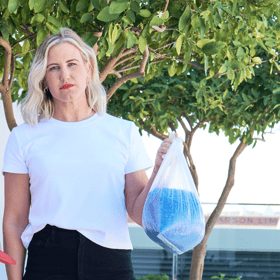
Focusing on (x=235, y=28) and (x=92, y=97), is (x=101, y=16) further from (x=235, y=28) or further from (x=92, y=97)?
(x=235, y=28)

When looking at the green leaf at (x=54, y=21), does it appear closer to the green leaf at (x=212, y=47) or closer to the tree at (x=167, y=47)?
the tree at (x=167, y=47)

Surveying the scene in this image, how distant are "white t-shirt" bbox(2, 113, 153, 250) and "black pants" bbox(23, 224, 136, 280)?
0.08ft

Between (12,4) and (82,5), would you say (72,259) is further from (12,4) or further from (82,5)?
(82,5)

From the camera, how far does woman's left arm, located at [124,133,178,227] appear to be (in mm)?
1415

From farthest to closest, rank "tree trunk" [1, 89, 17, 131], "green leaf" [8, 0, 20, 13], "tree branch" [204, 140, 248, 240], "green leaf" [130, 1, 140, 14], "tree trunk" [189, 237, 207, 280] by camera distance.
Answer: "tree branch" [204, 140, 248, 240] < "tree trunk" [189, 237, 207, 280] < "tree trunk" [1, 89, 17, 131] < "green leaf" [130, 1, 140, 14] < "green leaf" [8, 0, 20, 13]

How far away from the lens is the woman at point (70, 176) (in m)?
1.35

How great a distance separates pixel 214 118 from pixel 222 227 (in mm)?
2086

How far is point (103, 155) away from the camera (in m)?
1.42

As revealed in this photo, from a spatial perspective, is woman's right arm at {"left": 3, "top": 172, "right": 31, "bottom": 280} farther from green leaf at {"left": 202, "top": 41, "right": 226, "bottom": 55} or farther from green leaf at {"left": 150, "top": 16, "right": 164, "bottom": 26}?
green leaf at {"left": 202, "top": 41, "right": 226, "bottom": 55}

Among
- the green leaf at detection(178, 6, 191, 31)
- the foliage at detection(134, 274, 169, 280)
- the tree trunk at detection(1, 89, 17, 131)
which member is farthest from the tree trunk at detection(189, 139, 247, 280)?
the green leaf at detection(178, 6, 191, 31)

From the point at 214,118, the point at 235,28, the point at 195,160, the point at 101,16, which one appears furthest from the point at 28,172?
the point at 195,160

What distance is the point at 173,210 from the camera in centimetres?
131

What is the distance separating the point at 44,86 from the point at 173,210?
0.58 m

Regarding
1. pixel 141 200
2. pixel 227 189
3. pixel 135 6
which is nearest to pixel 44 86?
pixel 141 200
